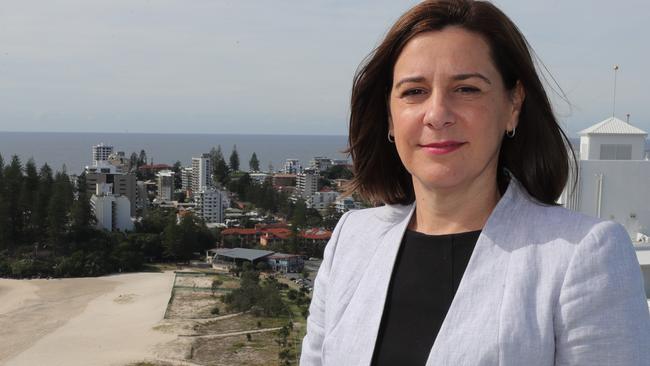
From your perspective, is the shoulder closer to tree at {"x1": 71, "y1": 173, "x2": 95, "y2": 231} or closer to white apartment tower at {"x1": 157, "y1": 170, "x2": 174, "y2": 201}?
tree at {"x1": 71, "y1": 173, "x2": 95, "y2": 231}

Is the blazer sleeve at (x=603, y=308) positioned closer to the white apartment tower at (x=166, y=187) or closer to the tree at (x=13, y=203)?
the tree at (x=13, y=203)

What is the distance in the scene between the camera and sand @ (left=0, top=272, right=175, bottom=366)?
34.1ft

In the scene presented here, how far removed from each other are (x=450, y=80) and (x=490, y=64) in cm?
6

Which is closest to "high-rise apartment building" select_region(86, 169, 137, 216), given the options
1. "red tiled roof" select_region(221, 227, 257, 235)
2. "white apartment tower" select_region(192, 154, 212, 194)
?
"white apartment tower" select_region(192, 154, 212, 194)

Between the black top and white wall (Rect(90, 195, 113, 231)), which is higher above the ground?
the black top

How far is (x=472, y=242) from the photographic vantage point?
837mm

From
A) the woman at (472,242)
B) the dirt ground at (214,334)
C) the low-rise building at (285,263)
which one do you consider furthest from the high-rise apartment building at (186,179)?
the woman at (472,242)

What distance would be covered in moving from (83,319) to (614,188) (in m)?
11.4

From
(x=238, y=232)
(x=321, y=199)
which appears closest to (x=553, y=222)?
(x=238, y=232)

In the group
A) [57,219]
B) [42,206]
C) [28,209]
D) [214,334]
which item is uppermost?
[42,206]

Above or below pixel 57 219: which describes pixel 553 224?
above

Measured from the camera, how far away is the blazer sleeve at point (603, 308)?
2.14ft

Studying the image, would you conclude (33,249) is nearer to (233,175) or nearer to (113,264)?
(113,264)

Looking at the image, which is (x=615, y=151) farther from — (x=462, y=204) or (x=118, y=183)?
(x=118, y=183)
